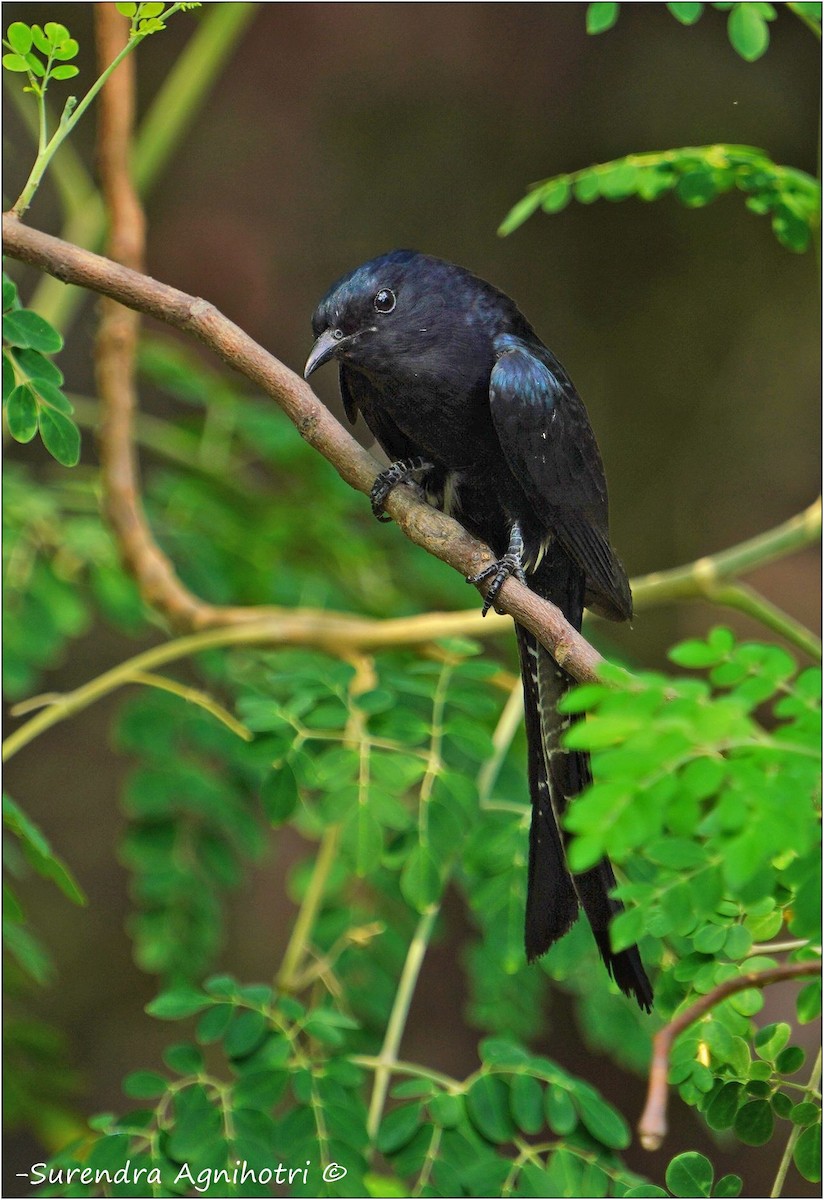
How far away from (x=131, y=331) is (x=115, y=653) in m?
1.67

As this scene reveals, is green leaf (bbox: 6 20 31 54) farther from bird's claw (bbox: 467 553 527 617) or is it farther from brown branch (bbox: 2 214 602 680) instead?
bird's claw (bbox: 467 553 527 617)

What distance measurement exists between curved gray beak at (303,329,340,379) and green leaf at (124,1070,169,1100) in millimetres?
861

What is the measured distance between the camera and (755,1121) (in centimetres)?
102

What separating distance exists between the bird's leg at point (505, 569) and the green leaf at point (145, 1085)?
2.18 feet

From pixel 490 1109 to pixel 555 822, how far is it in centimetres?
35

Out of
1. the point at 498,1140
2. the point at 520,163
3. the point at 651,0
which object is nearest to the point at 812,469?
the point at 520,163

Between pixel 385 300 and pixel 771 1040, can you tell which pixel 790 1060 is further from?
pixel 385 300

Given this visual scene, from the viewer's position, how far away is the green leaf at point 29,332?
1.13m

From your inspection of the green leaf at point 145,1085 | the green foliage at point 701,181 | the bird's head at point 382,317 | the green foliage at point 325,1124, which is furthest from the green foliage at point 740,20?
the green leaf at point 145,1085

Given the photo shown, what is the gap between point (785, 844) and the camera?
697 mm

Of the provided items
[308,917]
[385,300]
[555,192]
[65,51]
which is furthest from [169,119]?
[308,917]

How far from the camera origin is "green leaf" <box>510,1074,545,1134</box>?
1.22 metres

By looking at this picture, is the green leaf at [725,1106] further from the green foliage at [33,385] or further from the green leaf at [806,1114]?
the green foliage at [33,385]

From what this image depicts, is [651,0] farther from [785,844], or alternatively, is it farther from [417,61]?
[417,61]
